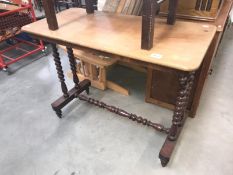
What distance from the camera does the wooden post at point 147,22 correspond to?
0.91 metres

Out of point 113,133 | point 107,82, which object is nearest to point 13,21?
point 107,82

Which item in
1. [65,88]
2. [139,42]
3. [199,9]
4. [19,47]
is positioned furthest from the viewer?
[19,47]

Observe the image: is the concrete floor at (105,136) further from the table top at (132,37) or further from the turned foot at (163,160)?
the table top at (132,37)

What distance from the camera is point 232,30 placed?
135 inches

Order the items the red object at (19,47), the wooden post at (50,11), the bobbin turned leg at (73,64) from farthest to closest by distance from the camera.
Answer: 1. the red object at (19,47)
2. the bobbin turned leg at (73,64)
3. the wooden post at (50,11)

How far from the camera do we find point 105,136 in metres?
1.65

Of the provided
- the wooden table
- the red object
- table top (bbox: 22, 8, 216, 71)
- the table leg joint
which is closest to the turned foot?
the wooden table

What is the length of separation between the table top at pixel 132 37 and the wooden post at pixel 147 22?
0.04m

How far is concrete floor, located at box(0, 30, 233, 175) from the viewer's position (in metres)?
1.42

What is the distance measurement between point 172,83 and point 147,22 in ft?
2.76

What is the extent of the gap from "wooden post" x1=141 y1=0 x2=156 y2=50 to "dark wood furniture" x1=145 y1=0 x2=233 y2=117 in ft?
2.25

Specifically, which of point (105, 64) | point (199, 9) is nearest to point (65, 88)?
point (105, 64)

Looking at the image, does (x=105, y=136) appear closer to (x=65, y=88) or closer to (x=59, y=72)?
(x=65, y=88)

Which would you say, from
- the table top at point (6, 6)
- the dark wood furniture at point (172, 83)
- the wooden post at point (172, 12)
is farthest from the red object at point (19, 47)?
the wooden post at point (172, 12)
